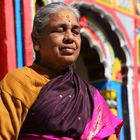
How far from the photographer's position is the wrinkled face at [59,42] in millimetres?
2232

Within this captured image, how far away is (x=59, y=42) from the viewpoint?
7.32 ft

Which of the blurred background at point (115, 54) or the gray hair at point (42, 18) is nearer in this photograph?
the gray hair at point (42, 18)

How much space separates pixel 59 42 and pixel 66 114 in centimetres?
30

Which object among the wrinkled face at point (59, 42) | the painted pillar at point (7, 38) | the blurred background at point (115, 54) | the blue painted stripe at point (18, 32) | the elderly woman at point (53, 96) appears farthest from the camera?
the blurred background at point (115, 54)

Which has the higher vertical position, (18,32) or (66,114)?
(18,32)

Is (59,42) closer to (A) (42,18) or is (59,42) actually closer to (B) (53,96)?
(A) (42,18)

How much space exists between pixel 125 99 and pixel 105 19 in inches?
40.1

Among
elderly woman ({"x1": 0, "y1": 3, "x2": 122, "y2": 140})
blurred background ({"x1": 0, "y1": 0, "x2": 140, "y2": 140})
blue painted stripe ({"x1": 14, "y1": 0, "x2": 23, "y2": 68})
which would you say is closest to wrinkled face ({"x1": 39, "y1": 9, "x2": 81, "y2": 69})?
elderly woman ({"x1": 0, "y1": 3, "x2": 122, "y2": 140})

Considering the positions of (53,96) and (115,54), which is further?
(115,54)

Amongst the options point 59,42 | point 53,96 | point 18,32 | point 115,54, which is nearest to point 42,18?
point 59,42

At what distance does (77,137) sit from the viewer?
2.16 metres

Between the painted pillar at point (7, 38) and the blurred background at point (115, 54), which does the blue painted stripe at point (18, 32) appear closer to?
the painted pillar at point (7, 38)

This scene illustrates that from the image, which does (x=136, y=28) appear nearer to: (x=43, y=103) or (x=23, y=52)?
(x=23, y=52)

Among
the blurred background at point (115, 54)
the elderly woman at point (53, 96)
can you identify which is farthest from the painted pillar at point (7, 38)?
the elderly woman at point (53, 96)
